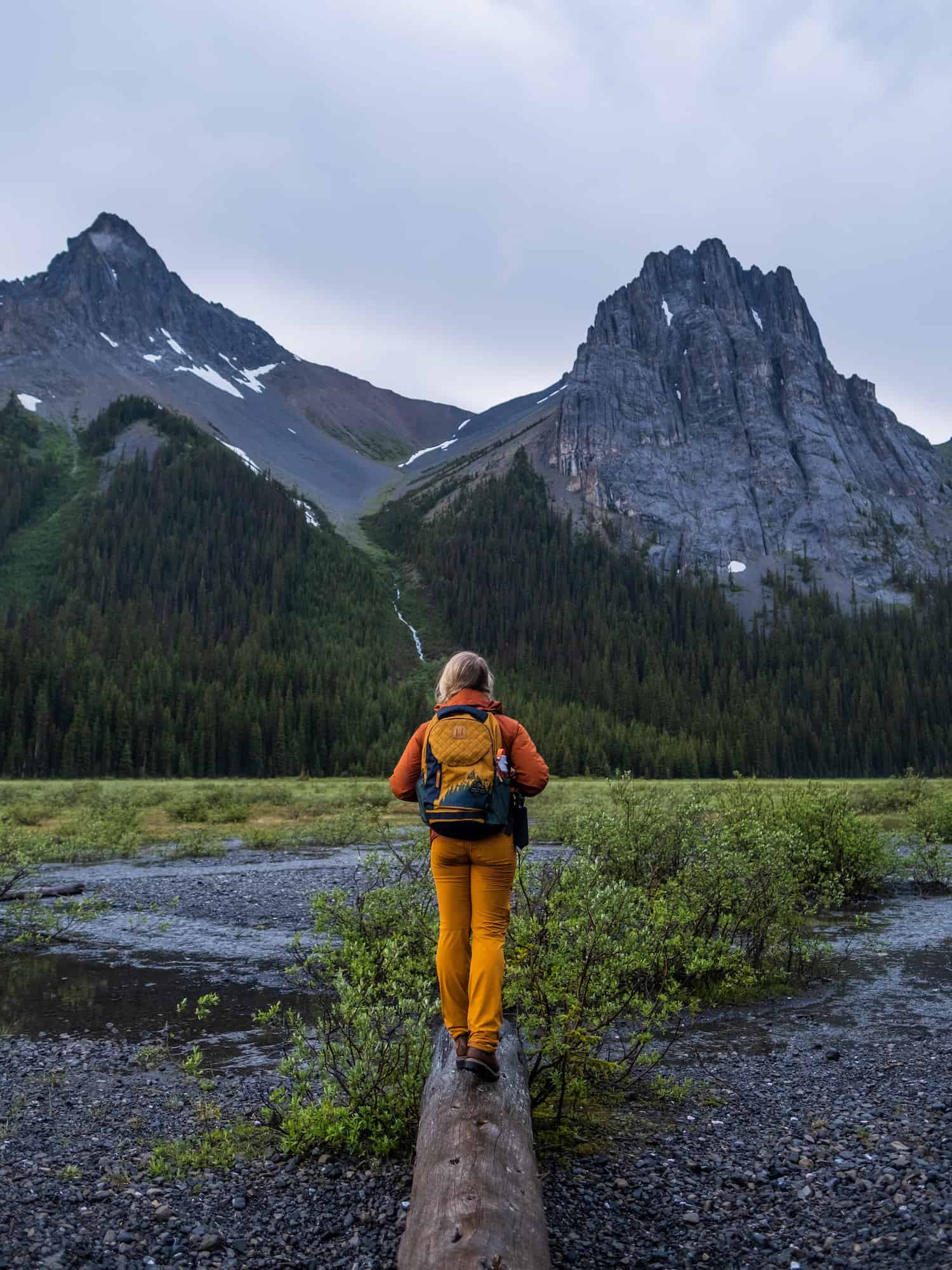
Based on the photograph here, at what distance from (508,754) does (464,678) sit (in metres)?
0.77

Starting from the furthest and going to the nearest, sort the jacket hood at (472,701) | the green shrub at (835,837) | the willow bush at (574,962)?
the green shrub at (835,837) < the willow bush at (574,962) < the jacket hood at (472,701)

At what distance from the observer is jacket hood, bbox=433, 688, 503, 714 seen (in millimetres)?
7172

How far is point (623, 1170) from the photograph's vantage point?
24.3ft

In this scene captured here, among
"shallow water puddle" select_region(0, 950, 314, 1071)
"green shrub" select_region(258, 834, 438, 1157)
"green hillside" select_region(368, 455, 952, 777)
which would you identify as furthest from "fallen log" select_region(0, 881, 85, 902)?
"green hillside" select_region(368, 455, 952, 777)

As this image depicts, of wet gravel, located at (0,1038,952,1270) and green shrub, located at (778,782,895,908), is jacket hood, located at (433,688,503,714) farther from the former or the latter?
green shrub, located at (778,782,895,908)

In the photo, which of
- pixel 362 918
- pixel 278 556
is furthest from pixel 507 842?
pixel 278 556

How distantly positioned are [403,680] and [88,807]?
83.2 meters

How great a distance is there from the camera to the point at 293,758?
8369 cm

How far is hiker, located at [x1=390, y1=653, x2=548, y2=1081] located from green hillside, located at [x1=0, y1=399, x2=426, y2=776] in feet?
246

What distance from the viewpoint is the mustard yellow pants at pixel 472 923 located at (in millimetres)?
6719

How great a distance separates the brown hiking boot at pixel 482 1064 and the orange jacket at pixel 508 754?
6.52 feet

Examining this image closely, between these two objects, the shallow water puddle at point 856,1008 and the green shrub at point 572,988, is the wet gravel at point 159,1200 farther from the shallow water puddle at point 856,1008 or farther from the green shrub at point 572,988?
the shallow water puddle at point 856,1008

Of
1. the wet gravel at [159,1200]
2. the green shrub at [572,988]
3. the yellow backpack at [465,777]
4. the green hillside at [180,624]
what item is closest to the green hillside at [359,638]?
the green hillside at [180,624]

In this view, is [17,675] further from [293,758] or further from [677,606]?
[677,606]
